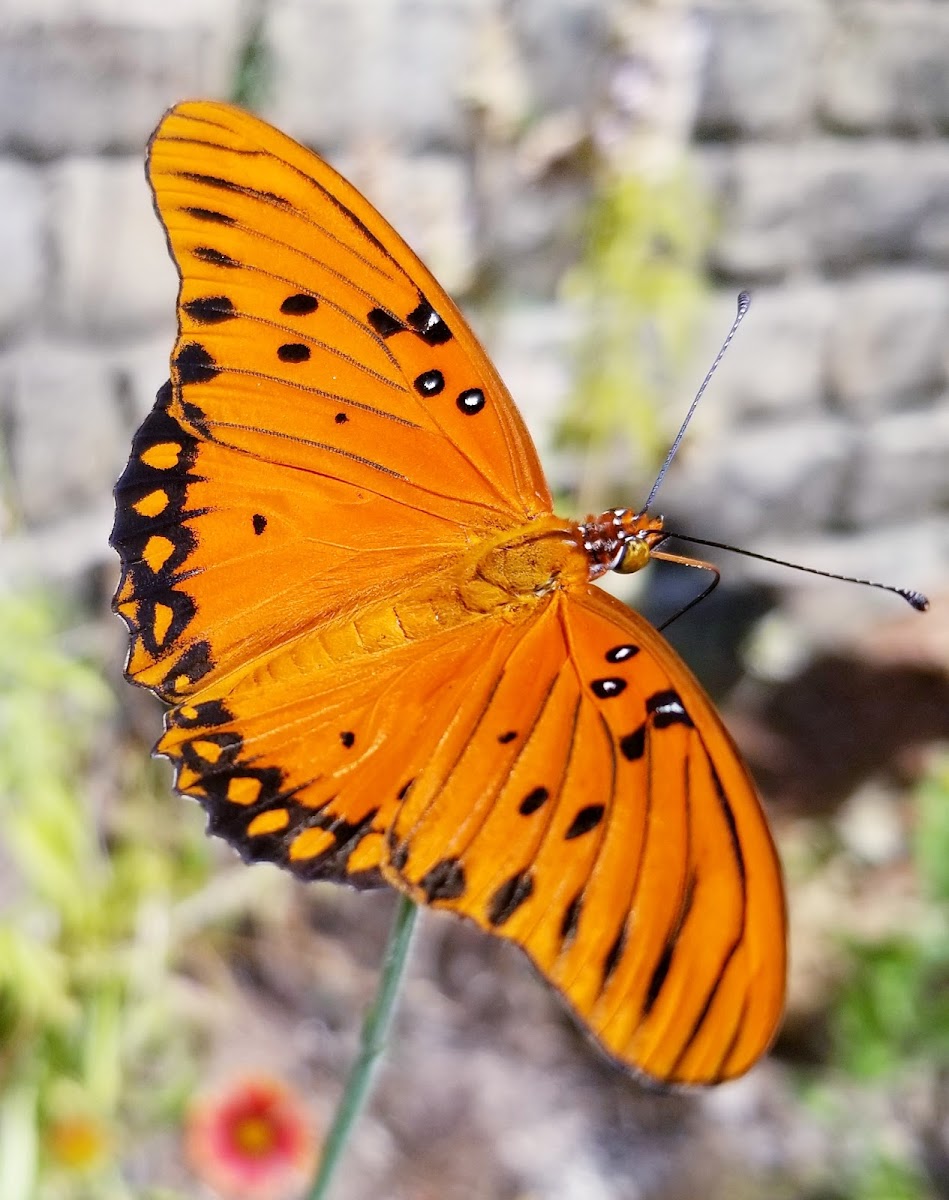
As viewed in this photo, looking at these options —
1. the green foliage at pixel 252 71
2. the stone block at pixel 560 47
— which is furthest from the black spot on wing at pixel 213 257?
the stone block at pixel 560 47

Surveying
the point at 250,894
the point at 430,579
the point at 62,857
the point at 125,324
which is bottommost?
the point at 250,894

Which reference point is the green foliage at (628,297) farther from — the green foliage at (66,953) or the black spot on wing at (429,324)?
the black spot on wing at (429,324)

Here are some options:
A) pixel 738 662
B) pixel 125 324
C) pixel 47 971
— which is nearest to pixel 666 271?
pixel 125 324

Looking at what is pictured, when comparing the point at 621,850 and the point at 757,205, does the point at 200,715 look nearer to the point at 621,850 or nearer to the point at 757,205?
the point at 621,850

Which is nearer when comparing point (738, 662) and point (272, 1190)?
point (272, 1190)

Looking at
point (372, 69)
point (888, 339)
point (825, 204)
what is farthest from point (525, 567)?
point (888, 339)

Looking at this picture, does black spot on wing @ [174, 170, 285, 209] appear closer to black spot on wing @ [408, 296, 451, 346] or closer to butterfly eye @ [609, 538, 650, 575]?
black spot on wing @ [408, 296, 451, 346]

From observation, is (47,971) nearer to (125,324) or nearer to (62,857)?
(62,857)
